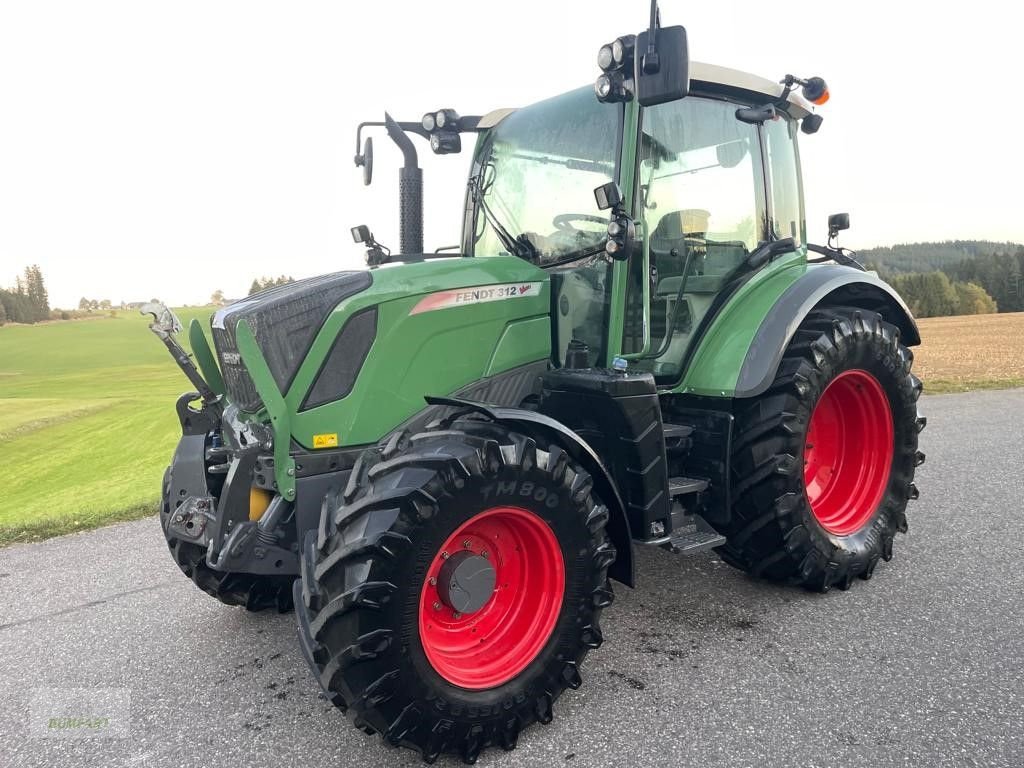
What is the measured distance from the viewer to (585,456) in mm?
2711

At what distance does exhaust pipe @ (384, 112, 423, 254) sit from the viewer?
12.1ft

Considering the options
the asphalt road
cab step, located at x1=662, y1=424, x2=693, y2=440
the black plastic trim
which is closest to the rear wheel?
the asphalt road

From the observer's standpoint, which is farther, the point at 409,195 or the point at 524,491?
the point at 409,195

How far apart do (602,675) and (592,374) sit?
4.00 ft

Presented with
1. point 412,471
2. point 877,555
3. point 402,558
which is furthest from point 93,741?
point 877,555

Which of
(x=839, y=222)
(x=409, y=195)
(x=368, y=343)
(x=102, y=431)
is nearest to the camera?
(x=368, y=343)

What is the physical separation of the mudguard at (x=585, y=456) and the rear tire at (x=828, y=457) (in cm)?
85

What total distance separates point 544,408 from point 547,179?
1.11 metres

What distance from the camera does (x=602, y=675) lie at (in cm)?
286

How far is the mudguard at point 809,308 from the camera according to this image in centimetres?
329

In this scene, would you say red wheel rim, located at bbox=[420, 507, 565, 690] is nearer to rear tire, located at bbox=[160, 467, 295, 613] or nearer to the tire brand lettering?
the tire brand lettering

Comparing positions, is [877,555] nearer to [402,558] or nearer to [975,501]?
[975,501]

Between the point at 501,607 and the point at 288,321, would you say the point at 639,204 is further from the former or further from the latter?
the point at 501,607

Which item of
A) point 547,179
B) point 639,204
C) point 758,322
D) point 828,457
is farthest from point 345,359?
point 828,457
